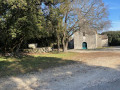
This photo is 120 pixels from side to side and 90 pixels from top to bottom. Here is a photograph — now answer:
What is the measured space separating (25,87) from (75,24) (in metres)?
14.9

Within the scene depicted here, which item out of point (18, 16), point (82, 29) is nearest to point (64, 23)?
point (82, 29)

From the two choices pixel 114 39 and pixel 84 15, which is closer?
pixel 84 15

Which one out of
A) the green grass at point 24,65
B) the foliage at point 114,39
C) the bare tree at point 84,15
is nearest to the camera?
the green grass at point 24,65

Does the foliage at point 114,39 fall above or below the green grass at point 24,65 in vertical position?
above

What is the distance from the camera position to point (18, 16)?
9.16 metres

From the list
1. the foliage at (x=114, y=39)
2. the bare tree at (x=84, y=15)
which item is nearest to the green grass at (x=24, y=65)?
the bare tree at (x=84, y=15)

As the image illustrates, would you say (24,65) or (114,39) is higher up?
(114,39)

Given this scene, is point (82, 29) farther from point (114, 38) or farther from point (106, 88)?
point (114, 38)

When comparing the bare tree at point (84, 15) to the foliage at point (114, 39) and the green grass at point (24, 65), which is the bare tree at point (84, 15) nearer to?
the green grass at point (24, 65)

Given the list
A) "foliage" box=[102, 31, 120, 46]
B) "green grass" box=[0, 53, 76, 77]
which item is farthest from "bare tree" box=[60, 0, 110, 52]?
"foliage" box=[102, 31, 120, 46]

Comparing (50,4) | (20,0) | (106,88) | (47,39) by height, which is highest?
(50,4)

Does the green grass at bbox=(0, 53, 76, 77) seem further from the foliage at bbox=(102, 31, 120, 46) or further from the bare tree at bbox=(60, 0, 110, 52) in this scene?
the foliage at bbox=(102, 31, 120, 46)

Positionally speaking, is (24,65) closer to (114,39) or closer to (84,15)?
(84,15)

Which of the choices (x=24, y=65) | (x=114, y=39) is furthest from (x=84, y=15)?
(x=114, y=39)
